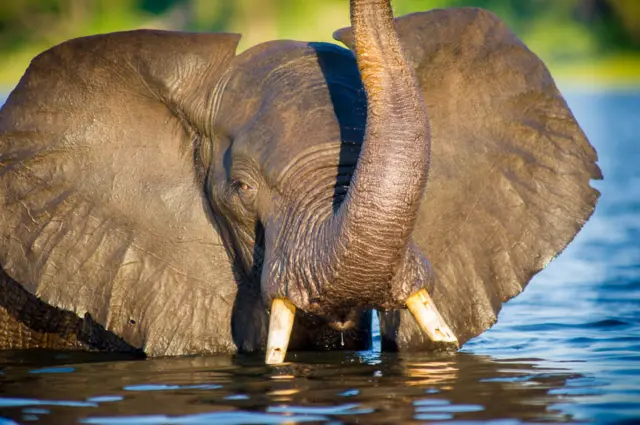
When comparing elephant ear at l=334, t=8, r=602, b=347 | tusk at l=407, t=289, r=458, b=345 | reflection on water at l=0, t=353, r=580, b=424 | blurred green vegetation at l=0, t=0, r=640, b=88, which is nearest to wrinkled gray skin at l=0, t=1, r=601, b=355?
elephant ear at l=334, t=8, r=602, b=347

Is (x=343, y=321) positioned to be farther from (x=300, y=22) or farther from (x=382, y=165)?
(x=300, y=22)

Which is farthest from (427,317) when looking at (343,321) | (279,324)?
(343,321)

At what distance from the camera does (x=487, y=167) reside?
741 cm

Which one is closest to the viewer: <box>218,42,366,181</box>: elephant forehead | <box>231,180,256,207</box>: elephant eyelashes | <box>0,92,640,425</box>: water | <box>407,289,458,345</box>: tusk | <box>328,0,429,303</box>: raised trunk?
<box>0,92,640,425</box>: water

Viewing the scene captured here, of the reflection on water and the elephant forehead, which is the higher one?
the elephant forehead

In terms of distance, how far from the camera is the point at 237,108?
712cm

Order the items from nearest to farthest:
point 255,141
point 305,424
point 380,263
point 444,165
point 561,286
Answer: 1. point 305,424
2. point 380,263
3. point 255,141
4. point 444,165
5. point 561,286

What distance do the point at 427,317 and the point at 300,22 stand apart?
1710 inches

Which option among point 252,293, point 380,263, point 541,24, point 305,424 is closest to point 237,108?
point 252,293

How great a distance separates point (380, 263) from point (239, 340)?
153 centimetres

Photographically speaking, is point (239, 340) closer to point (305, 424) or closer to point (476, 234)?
point (476, 234)

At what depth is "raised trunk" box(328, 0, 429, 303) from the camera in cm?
596

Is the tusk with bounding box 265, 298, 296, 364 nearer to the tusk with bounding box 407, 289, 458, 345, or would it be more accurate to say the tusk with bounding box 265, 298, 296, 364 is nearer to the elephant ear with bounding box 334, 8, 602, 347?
the tusk with bounding box 407, 289, 458, 345

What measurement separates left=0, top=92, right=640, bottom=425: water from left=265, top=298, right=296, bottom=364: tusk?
0.49 feet
